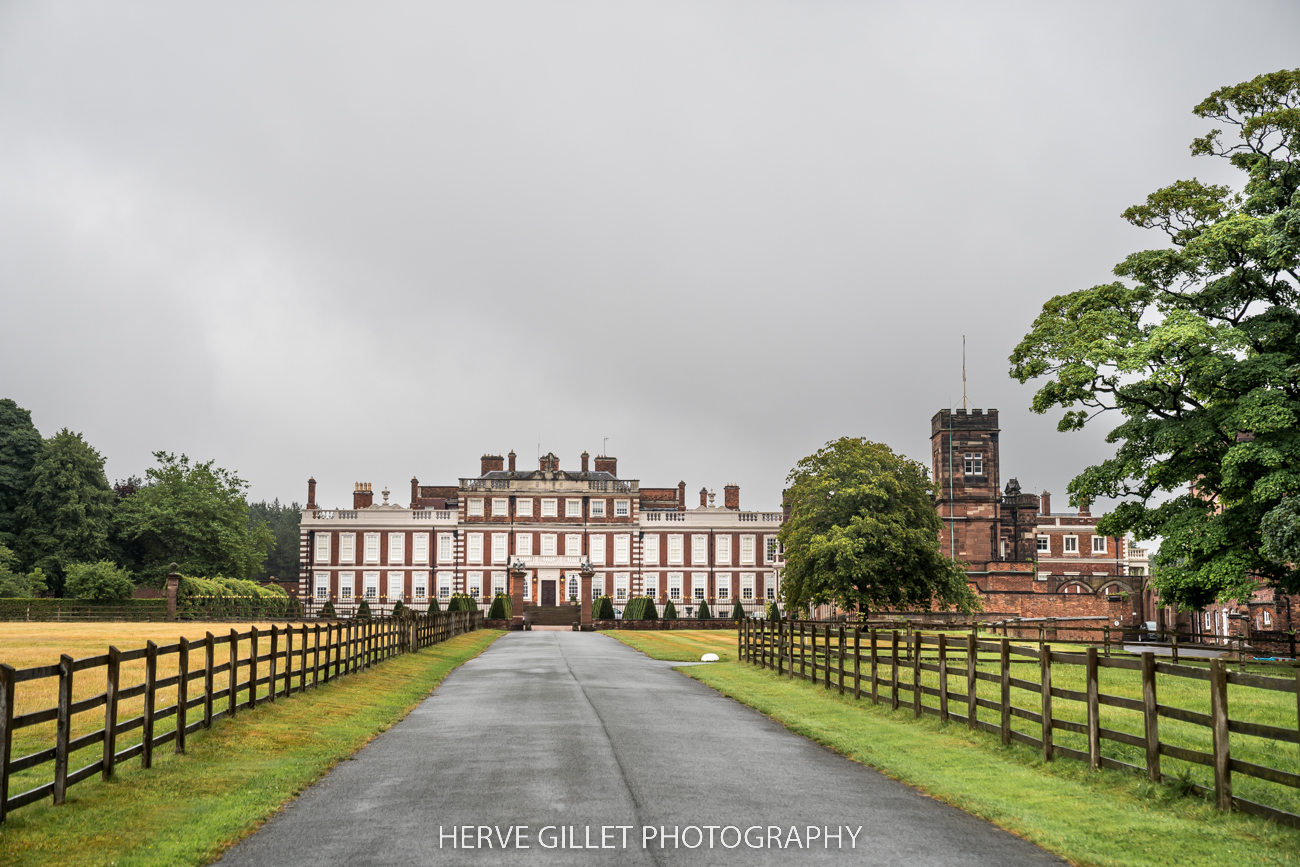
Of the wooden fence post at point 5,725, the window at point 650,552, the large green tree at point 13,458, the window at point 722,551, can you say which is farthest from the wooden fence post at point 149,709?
the window at point 722,551

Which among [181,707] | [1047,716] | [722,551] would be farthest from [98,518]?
[1047,716]

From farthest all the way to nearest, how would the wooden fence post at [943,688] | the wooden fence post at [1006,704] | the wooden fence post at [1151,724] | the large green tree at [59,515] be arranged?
the large green tree at [59,515]
the wooden fence post at [943,688]
the wooden fence post at [1006,704]
the wooden fence post at [1151,724]

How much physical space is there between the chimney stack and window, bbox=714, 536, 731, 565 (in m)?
29.4

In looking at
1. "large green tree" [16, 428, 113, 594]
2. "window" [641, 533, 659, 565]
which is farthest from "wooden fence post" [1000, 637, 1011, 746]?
"window" [641, 533, 659, 565]

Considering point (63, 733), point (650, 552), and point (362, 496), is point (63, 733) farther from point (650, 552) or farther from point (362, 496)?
point (362, 496)

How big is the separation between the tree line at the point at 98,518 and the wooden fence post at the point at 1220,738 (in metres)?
62.8

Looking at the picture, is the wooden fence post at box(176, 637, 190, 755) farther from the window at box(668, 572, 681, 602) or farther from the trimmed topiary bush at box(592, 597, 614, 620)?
the window at box(668, 572, 681, 602)

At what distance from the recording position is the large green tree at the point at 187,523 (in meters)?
74.6

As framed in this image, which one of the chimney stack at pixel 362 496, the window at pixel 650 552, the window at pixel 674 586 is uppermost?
the chimney stack at pixel 362 496

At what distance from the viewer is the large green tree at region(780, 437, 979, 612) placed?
106 feet

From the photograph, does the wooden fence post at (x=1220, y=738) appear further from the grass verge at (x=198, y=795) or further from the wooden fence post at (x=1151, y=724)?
the grass verge at (x=198, y=795)

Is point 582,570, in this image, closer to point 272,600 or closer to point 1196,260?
point 272,600

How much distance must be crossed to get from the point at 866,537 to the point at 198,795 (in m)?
25.2

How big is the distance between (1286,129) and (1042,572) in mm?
69990
